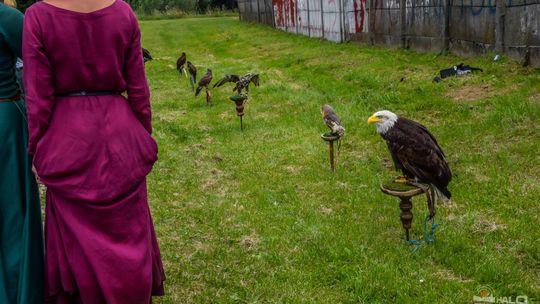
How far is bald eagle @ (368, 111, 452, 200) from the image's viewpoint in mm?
4914

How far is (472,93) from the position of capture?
9961 millimetres

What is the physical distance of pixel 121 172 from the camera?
3.62 metres

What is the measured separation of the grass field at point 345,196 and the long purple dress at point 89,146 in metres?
1.17

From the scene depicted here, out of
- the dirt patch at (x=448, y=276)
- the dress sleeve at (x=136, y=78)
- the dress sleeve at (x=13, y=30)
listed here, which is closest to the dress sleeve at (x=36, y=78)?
the dress sleeve at (x=13, y=30)

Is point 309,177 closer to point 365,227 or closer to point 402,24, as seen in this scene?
point 365,227

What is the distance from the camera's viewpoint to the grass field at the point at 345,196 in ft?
15.5

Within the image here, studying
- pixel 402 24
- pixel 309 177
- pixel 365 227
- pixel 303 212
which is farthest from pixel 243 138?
pixel 402 24

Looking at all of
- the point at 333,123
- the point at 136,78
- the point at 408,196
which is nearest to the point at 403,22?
the point at 333,123

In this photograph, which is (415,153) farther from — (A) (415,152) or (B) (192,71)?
(B) (192,71)

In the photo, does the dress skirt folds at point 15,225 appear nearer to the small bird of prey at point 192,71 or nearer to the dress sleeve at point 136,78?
the dress sleeve at point 136,78

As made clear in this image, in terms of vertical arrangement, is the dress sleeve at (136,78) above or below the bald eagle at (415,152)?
above

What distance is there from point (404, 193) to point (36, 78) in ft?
10.3

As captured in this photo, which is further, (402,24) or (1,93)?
(402,24)

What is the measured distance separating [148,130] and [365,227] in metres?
2.67
